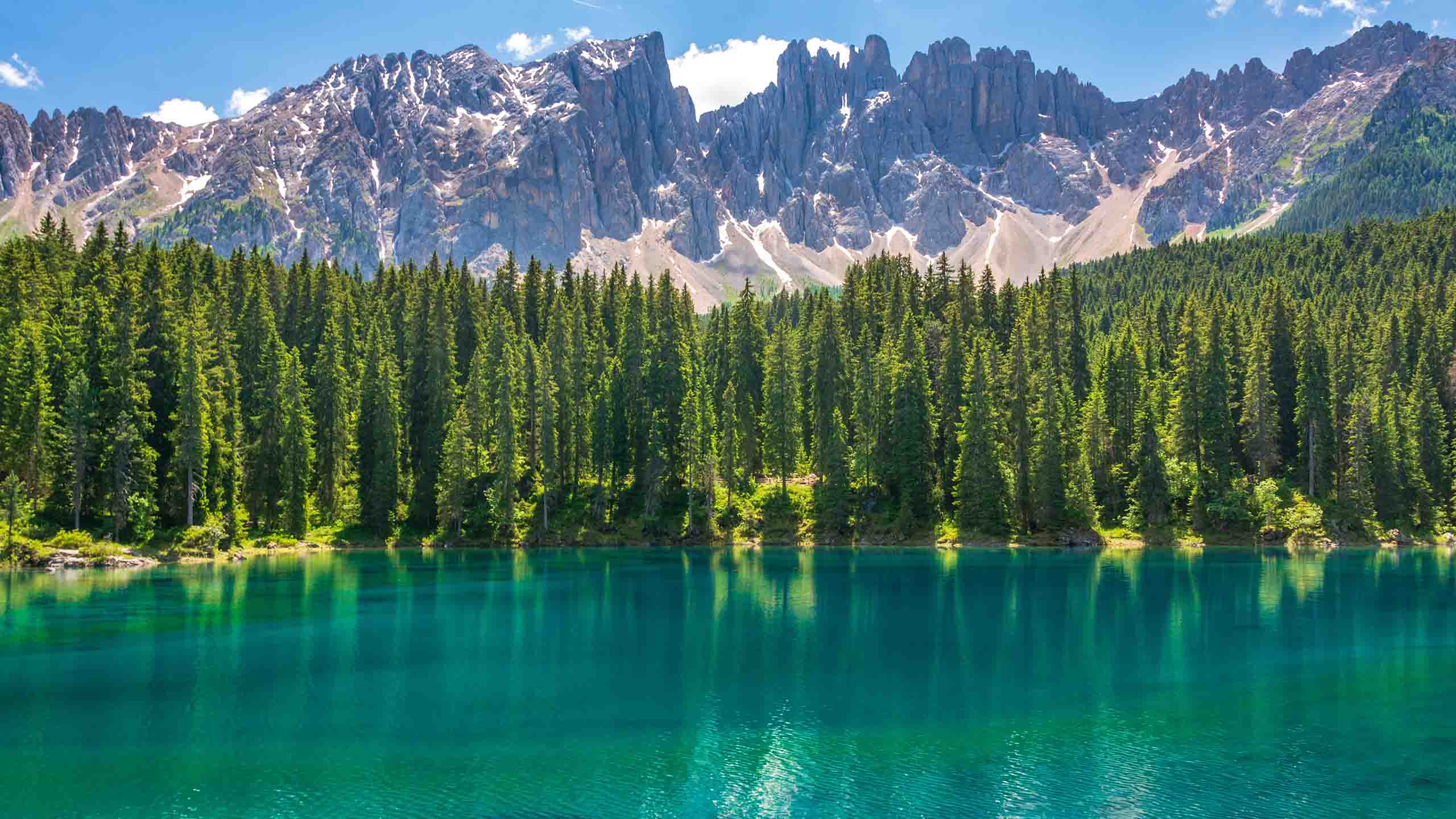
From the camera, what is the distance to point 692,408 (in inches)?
3538

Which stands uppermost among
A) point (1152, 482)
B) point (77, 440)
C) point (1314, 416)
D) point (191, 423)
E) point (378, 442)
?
point (1314, 416)

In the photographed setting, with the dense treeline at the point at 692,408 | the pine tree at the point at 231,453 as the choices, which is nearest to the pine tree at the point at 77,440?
the dense treeline at the point at 692,408

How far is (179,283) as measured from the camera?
301 ft

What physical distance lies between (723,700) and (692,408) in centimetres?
5820

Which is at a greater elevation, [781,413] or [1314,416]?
[1314,416]

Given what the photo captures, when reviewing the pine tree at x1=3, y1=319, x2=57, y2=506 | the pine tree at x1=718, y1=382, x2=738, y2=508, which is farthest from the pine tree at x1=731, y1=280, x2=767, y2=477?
the pine tree at x1=3, y1=319, x2=57, y2=506

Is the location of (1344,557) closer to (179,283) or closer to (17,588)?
(17,588)

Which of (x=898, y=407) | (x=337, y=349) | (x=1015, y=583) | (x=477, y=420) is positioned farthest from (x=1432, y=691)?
(x=337, y=349)

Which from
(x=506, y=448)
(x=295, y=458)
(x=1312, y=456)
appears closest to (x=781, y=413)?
(x=506, y=448)

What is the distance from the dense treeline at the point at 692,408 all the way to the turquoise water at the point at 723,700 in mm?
25112

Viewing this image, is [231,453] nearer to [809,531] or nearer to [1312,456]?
[809,531]

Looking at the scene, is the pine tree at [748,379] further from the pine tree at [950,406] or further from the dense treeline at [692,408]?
the pine tree at [950,406]

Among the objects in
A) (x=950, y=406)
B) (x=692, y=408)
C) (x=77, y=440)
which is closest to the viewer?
(x=77, y=440)

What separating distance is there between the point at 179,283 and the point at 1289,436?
348ft
